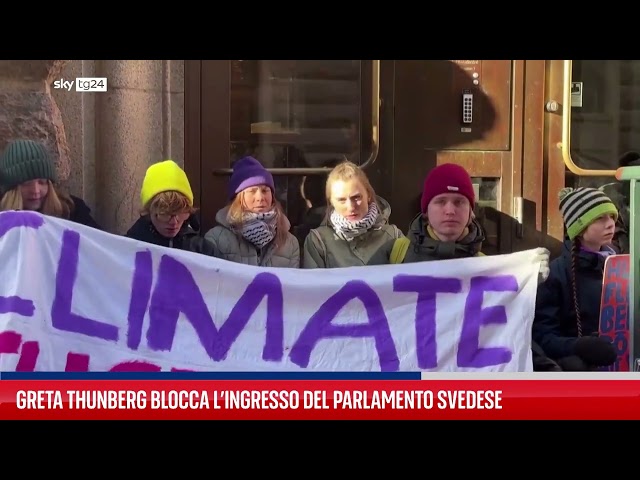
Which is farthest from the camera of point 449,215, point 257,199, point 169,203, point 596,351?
point 257,199

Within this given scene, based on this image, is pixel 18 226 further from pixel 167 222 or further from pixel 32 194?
pixel 167 222

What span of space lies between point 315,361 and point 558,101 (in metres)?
2.11

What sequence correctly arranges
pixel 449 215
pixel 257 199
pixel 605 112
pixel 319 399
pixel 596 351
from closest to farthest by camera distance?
pixel 319 399
pixel 596 351
pixel 449 215
pixel 257 199
pixel 605 112

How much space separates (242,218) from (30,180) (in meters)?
1.04

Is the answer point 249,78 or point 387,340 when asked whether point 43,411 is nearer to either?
point 387,340

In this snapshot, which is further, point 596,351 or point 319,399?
point 596,351

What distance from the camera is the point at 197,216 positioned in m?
5.29

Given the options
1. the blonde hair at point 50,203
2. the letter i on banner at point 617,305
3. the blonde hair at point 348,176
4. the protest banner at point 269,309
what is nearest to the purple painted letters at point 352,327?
the protest banner at point 269,309

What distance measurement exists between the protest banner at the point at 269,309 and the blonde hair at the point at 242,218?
1.05ft

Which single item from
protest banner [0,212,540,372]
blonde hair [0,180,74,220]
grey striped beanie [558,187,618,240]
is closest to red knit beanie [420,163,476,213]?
protest banner [0,212,540,372]

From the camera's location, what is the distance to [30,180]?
472 cm

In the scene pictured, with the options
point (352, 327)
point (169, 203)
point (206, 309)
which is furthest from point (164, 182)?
point (352, 327)
